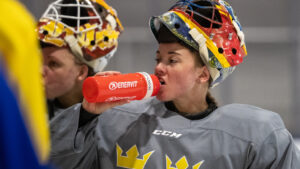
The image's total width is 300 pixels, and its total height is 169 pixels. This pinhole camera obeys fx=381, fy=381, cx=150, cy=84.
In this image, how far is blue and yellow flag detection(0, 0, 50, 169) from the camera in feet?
1.36

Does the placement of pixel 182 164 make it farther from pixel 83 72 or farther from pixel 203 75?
pixel 83 72

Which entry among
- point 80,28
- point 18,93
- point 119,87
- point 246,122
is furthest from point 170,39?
point 18,93

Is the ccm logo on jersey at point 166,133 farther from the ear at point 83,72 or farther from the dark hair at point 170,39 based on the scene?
the ear at point 83,72

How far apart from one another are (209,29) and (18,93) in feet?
3.26

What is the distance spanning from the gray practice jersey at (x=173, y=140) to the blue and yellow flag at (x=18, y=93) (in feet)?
2.79

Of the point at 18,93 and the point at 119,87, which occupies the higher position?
the point at 18,93

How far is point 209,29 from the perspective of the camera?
1.33 m

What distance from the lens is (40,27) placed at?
5.55ft

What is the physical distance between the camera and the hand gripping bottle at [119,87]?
1139 mm

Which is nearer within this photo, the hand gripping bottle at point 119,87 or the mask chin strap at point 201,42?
the hand gripping bottle at point 119,87

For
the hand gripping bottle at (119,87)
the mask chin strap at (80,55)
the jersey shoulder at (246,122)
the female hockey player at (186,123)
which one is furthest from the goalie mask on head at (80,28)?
the jersey shoulder at (246,122)

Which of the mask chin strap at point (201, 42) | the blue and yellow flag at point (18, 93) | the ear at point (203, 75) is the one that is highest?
the blue and yellow flag at point (18, 93)

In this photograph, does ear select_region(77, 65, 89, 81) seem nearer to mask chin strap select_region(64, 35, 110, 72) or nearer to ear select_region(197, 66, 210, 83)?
mask chin strap select_region(64, 35, 110, 72)

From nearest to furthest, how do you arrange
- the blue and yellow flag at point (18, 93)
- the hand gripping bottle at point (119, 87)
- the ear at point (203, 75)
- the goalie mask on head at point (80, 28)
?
the blue and yellow flag at point (18, 93) < the hand gripping bottle at point (119, 87) < the ear at point (203, 75) < the goalie mask on head at point (80, 28)
